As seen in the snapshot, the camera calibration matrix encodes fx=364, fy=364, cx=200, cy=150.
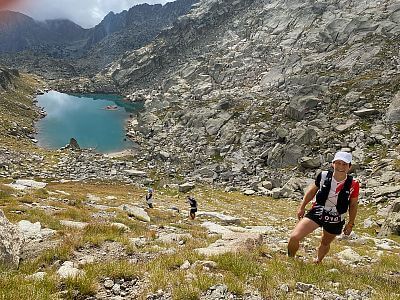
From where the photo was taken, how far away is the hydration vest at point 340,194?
9266 millimetres

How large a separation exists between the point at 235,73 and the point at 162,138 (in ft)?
135

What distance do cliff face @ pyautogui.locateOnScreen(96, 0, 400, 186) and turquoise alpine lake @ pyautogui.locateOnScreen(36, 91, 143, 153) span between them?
9.34 m

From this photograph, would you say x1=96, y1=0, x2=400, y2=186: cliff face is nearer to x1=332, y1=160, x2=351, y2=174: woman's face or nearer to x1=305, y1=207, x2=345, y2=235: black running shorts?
x1=305, y1=207, x2=345, y2=235: black running shorts

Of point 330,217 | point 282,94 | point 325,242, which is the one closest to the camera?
point 330,217

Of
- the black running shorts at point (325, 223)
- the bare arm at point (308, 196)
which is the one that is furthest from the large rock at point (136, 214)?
the black running shorts at point (325, 223)

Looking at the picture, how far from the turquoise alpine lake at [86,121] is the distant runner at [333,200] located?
270ft

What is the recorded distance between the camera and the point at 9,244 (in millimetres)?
9375

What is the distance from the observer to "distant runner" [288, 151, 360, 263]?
9.17 metres

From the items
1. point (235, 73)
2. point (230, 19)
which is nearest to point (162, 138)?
point (235, 73)

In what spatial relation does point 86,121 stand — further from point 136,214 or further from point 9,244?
point 9,244

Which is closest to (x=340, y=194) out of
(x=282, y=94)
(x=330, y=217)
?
(x=330, y=217)

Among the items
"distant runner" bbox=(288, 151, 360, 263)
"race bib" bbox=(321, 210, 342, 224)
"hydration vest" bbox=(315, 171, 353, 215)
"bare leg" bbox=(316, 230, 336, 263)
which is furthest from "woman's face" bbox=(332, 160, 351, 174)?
"bare leg" bbox=(316, 230, 336, 263)

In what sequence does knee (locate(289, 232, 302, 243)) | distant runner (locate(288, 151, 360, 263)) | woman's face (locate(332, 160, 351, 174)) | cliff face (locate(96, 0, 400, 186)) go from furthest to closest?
cliff face (locate(96, 0, 400, 186)) < knee (locate(289, 232, 302, 243)) < distant runner (locate(288, 151, 360, 263)) < woman's face (locate(332, 160, 351, 174))

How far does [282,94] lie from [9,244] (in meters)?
76.8
